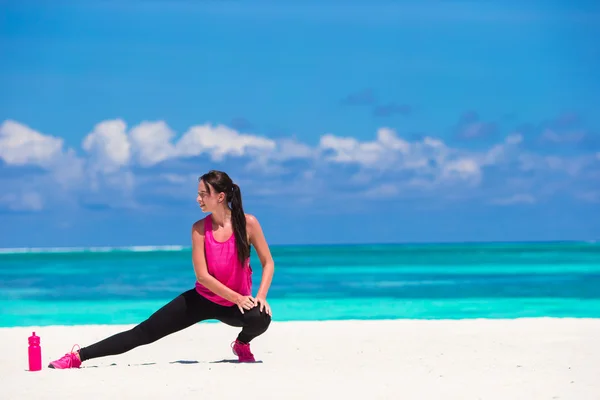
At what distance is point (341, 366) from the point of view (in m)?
6.88

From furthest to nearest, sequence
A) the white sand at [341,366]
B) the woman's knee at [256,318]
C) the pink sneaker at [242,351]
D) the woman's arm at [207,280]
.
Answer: the pink sneaker at [242,351] → the woman's knee at [256,318] → the woman's arm at [207,280] → the white sand at [341,366]

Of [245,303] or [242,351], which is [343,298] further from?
[245,303]

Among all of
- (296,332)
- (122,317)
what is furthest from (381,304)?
(296,332)

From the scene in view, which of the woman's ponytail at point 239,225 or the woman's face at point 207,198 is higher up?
the woman's face at point 207,198

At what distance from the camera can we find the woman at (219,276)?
20.6ft

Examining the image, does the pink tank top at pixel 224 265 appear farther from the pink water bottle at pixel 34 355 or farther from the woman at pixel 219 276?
the pink water bottle at pixel 34 355

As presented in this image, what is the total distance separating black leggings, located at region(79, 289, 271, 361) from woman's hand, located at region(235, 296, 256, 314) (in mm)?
76

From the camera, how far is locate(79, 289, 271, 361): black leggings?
6.41m

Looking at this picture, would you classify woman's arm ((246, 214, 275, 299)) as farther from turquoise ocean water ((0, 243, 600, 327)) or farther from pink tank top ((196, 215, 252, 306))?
turquoise ocean water ((0, 243, 600, 327))

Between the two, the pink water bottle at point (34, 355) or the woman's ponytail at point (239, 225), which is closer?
the woman's ponytail at point (239, 225)

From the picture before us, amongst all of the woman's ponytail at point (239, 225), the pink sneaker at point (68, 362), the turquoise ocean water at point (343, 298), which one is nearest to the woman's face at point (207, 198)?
the woman's ponytail at point (239, 225)

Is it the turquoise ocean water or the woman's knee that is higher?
the turquoise ocean water

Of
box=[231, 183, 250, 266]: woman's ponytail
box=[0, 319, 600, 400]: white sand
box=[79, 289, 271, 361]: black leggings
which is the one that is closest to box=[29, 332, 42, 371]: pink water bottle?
box=[0, 319, 600, 400]: white sand

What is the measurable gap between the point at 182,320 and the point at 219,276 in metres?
0.47
